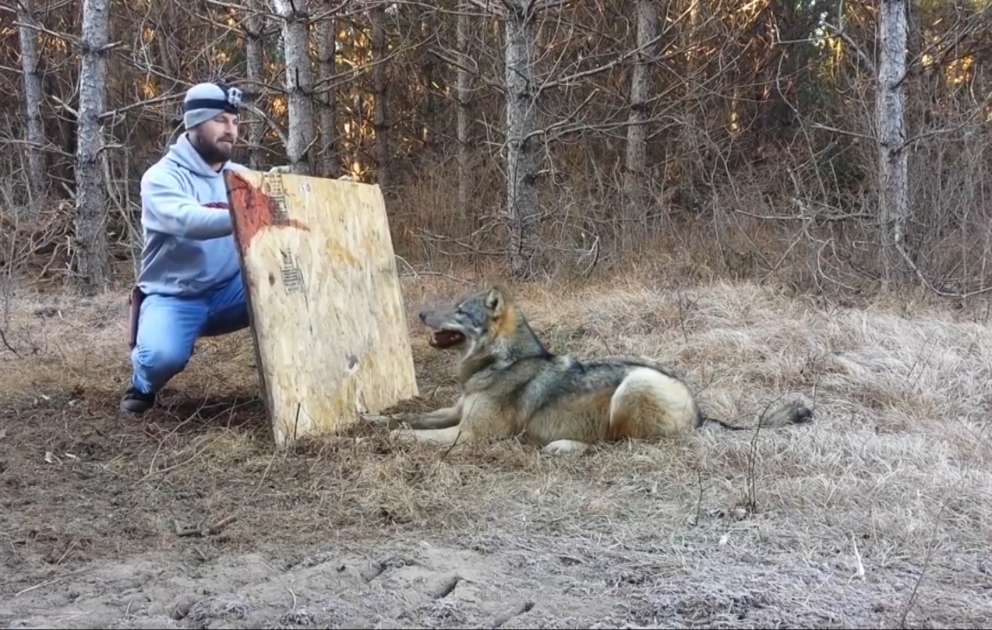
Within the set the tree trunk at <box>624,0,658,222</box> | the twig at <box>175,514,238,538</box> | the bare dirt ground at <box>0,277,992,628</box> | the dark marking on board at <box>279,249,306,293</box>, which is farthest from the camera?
the tree trunk at <box>624,0,658,222</box>

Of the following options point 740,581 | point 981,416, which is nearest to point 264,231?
point 740,581

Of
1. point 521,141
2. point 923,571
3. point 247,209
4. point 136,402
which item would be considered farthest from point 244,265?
point 521,141

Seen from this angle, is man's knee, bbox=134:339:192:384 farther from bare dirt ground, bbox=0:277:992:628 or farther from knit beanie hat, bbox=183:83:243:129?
knit beanie hat, bbox=183:83:243:129

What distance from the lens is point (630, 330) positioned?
753cm

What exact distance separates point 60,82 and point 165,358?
527 inches

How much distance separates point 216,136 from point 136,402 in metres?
1.76

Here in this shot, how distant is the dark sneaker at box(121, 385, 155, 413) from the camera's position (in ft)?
17.3

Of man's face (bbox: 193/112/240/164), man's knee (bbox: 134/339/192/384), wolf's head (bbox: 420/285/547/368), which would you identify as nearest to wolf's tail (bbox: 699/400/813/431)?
wolf's head (bbox: 420/285/547/368)

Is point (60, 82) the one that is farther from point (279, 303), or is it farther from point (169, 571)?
point (169, 571)

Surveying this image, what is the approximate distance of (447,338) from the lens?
5.14 metres

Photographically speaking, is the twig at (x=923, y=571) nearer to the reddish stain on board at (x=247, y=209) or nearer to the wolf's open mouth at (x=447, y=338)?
the wolf's open mouth at (x=447, y=338)

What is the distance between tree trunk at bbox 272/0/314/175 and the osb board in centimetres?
271

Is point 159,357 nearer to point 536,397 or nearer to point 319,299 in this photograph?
point 319,299

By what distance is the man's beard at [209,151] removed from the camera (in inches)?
207
